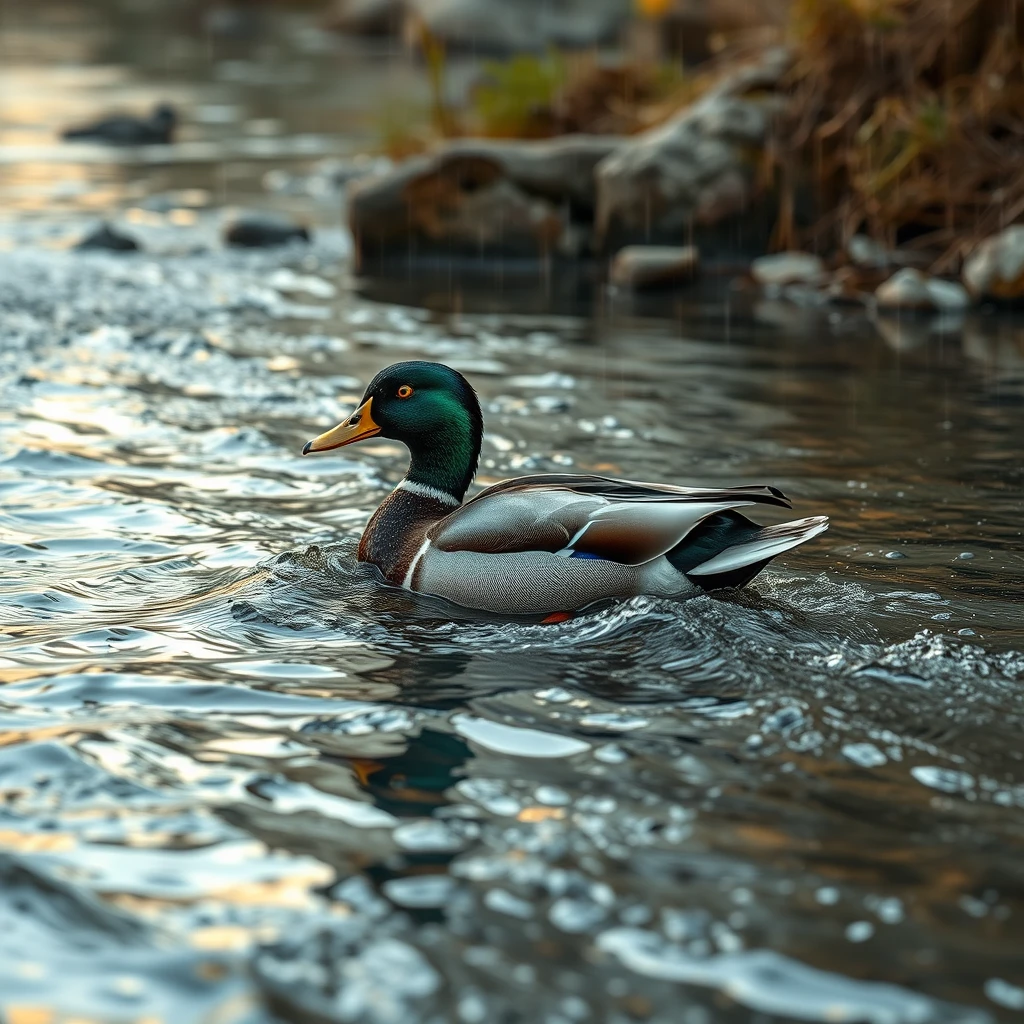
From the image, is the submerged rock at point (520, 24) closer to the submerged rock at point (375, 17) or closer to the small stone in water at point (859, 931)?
the submerged rock at point (375, 17)

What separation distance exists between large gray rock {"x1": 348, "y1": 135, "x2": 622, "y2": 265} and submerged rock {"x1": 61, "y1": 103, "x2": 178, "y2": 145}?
6.73m

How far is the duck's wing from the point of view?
4336 mm

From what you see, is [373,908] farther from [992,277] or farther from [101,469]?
[992,277]

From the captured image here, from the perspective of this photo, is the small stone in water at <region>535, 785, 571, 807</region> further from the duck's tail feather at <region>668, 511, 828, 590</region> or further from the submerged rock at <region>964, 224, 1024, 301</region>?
the submerged rock at <region>964, 224, 1024, 301</region>

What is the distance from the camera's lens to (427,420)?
502 centimetres

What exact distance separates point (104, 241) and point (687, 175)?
13.3 ft

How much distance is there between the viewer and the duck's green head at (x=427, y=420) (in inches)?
196

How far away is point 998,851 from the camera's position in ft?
10.3

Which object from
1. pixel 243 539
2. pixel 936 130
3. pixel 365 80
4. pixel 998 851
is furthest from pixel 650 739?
pixel 365 80

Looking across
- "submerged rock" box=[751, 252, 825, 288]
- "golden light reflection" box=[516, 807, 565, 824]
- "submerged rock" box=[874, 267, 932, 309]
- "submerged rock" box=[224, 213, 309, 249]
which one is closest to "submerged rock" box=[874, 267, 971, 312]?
"submerged rock" box=[874, 267, 932, 309]

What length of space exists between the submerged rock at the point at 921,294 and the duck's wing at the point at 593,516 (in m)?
5.87

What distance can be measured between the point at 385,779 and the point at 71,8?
37764mm

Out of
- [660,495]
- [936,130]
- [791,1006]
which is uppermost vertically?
[936,130]

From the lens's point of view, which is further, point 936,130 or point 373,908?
point 936,130
